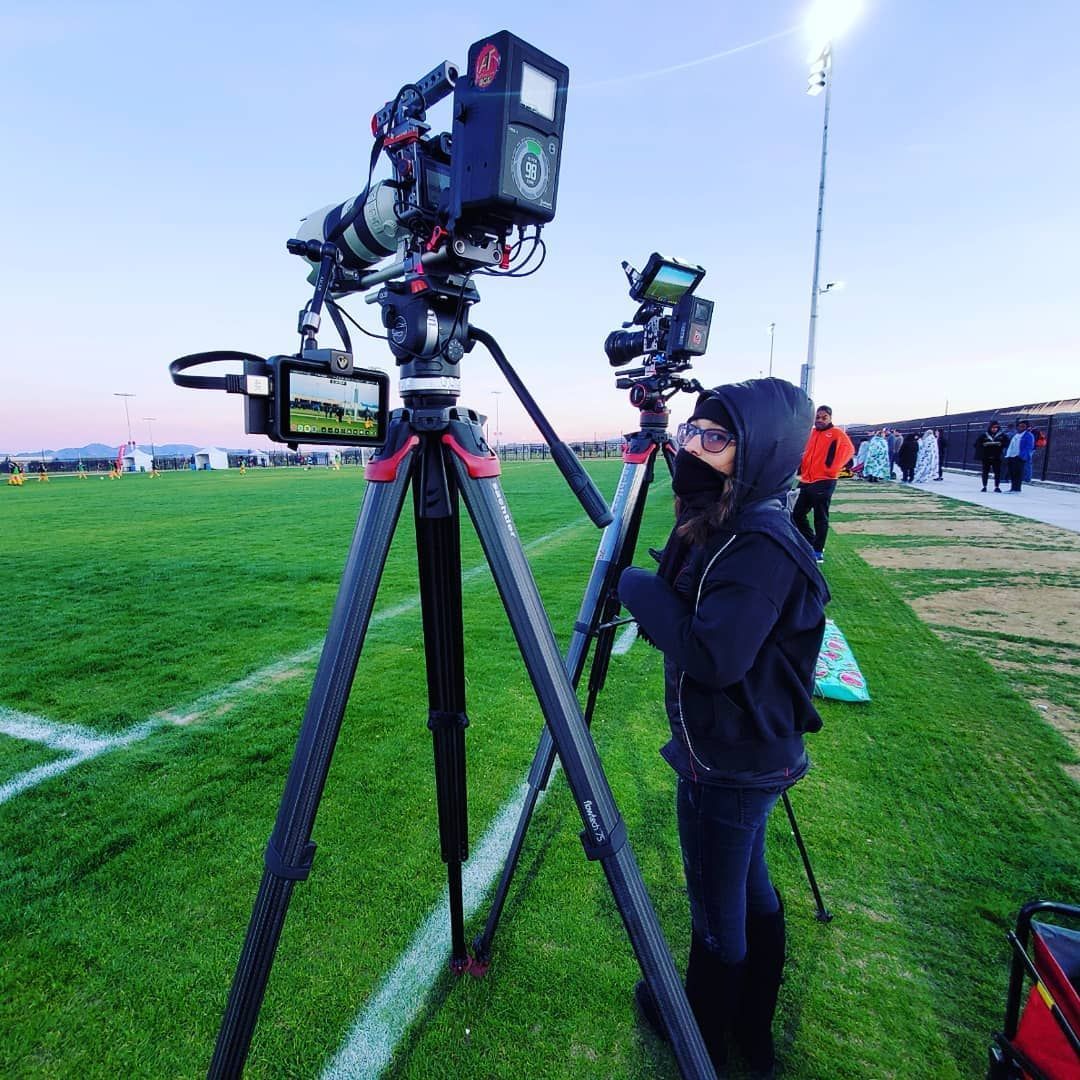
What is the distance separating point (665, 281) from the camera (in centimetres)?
294

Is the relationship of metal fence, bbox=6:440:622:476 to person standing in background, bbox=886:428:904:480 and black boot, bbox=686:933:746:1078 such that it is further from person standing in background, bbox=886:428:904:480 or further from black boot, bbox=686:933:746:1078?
black boot, bbox=686:933:746:1078

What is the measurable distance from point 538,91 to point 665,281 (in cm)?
178

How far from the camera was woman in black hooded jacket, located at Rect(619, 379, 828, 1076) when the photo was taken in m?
1.34

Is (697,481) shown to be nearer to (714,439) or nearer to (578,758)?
(714,439)

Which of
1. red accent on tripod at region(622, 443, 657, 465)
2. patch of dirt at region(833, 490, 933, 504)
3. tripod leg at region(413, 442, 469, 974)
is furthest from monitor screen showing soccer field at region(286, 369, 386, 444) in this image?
patch of dirt at region(833, 490, 933, 504)

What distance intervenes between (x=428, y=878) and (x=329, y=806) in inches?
28.6

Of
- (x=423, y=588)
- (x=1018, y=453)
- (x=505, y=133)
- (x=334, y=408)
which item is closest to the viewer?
(x=505, y=133)

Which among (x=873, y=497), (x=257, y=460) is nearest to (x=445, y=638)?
(x=873, y=497)

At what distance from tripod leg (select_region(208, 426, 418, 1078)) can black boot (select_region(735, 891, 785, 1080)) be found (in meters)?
1.27

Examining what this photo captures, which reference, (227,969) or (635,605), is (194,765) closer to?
(227,969)

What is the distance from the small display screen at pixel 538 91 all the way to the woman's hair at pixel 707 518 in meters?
0.94

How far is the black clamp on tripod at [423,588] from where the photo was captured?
4.03 ft

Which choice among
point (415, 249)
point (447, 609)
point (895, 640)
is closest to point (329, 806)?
point (447, 609)

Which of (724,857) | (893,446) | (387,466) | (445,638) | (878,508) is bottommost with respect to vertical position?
(724,857)
